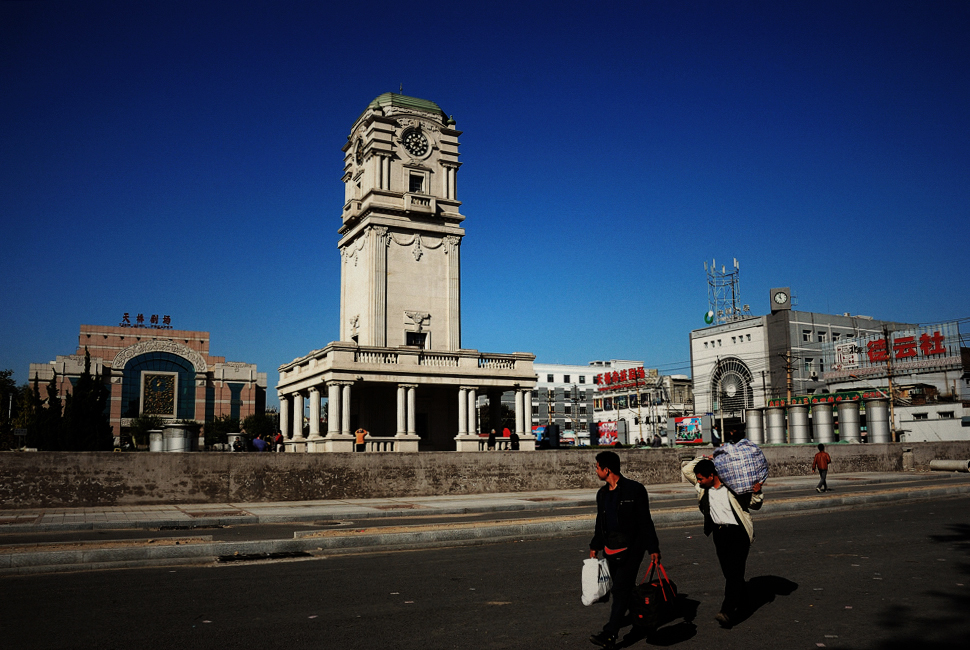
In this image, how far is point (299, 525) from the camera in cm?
1645

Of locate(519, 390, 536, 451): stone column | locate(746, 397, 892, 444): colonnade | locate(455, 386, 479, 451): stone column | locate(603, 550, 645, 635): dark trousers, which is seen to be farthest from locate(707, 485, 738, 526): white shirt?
Answer: locate(746, 397, 892, 444): colonnade

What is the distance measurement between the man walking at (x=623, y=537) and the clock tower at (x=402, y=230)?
32.3 metres

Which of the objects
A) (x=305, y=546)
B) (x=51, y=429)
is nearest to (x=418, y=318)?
(x=51, y=429)

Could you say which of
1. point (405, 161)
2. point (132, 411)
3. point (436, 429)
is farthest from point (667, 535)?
point (132, 411)

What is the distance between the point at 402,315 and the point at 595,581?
3417 centimetres

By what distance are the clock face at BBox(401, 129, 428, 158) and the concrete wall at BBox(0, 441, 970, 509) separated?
866 inches

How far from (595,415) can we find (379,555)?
124922 millimetres

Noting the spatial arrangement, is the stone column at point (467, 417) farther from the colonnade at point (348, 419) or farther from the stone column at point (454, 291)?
the stone column at point (454, 291)

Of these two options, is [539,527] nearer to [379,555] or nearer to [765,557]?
[379,555]

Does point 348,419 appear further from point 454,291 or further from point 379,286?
point 454,291

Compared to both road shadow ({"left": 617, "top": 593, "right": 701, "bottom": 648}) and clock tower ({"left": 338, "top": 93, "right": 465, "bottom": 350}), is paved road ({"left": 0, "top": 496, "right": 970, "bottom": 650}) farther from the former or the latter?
clock tower ({"left": 338, "top": 93, "right": 465, "bottom": 350})

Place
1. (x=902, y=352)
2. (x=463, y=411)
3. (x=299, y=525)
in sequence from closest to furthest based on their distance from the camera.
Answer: (x=299, y=525), (x=463, y=411), (x=902, y=352)

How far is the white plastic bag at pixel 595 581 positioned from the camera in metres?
6.23

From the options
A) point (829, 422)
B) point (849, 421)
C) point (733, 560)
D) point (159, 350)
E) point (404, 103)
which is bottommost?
point (733, 560)
